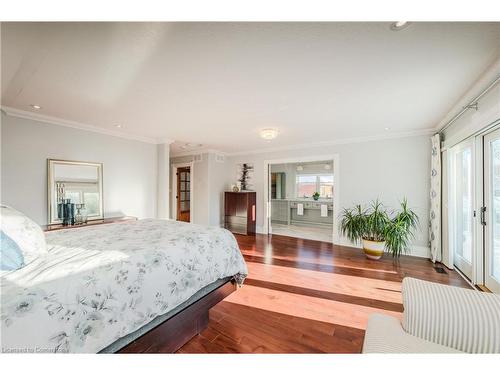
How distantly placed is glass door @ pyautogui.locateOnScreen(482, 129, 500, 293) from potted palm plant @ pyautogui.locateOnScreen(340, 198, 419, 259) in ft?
3.25

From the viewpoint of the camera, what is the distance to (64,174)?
293 cm

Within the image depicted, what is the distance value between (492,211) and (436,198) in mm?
1098

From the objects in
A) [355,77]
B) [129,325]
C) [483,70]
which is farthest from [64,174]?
[483,70]

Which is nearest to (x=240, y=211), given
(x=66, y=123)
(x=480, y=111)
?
(x=66, y=123)

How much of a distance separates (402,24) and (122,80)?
2.20 m

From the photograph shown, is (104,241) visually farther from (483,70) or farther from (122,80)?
(483,70)

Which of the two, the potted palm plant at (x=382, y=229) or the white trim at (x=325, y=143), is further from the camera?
the white trim at (x=325, y=143)

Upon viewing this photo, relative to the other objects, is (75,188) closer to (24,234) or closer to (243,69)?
(24,234)

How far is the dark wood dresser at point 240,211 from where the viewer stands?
516cm

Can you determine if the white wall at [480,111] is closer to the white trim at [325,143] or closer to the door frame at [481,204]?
the door frame at [481,204]

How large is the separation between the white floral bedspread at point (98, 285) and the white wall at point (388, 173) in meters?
3.42

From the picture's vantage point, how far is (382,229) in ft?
10.8

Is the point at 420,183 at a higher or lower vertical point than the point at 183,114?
lower

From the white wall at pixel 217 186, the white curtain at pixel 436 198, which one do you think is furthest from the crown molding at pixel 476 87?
the white wall at pixel 217 186
